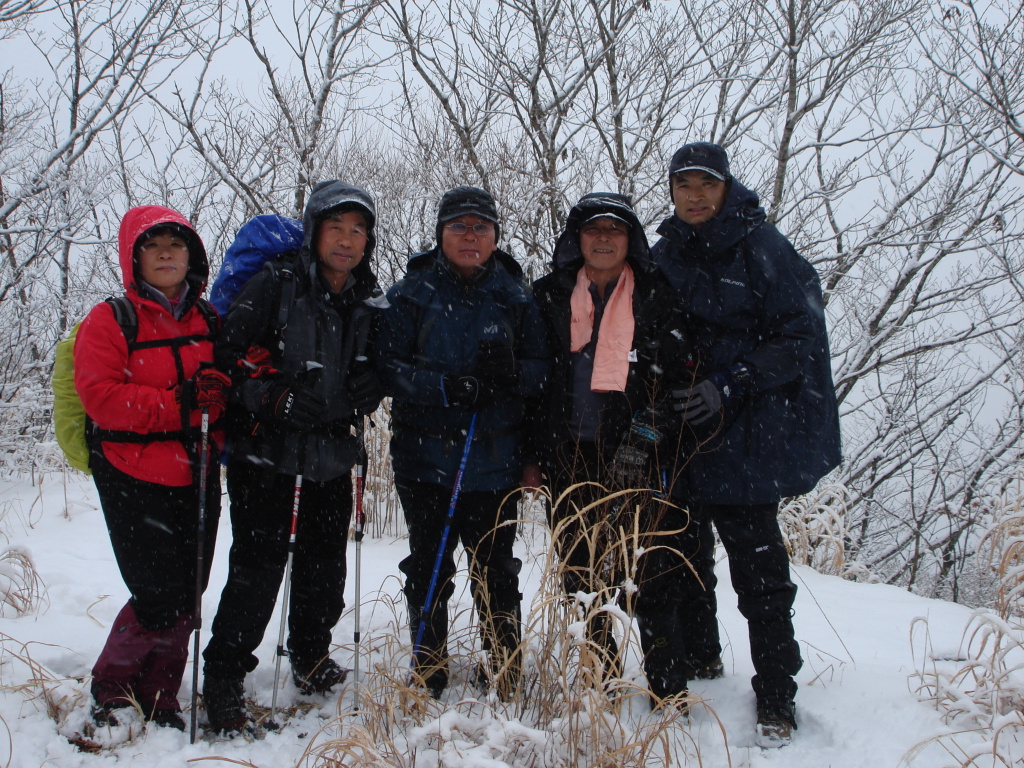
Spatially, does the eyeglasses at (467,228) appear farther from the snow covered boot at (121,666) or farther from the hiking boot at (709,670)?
the hiking boot at (709,670)

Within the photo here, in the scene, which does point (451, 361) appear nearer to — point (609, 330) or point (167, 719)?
point (609, 330)

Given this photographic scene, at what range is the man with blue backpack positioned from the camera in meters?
2.32

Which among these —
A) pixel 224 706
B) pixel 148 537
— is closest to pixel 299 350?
pixel 148 537

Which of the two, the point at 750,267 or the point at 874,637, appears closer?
the point at 750,267

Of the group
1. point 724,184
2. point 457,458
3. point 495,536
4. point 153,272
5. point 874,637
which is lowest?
point 874,637

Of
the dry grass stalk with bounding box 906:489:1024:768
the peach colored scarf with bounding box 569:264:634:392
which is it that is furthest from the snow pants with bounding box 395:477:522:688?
the dry grass stalk with bounding box 906:489:1024:768

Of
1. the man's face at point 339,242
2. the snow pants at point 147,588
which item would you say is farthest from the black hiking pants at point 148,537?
the man's face at point 339,242

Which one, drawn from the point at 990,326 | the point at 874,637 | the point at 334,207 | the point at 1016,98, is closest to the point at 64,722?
the point at 334,207

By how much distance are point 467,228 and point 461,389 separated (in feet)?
2.07

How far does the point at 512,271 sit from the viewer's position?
2717mm

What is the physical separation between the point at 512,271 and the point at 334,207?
0.73 metres

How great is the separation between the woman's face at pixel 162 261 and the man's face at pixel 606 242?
1475 millimetres

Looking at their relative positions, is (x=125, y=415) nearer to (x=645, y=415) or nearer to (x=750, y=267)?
(x=645, y=415)

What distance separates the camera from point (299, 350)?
241cm
